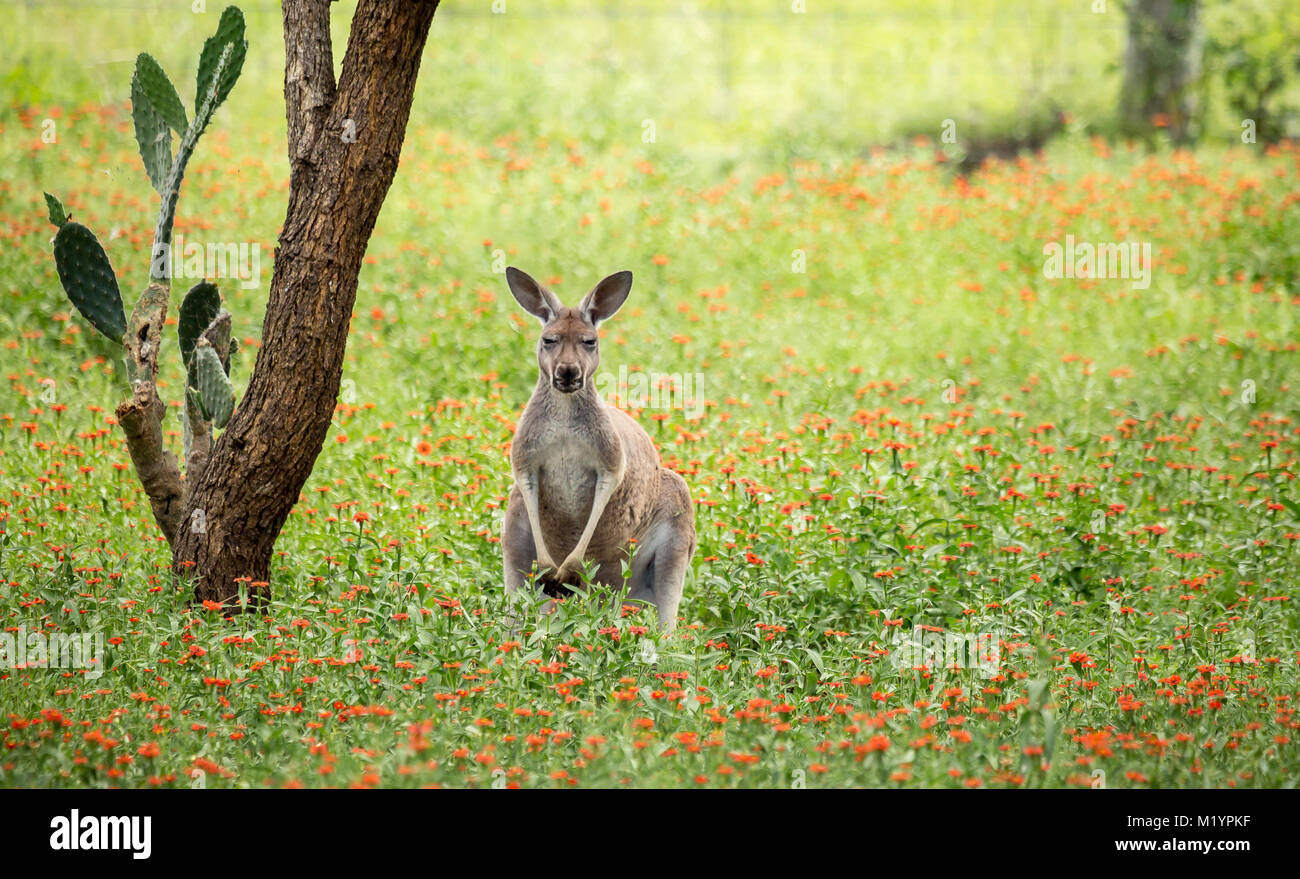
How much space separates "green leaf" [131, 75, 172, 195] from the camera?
688 cm

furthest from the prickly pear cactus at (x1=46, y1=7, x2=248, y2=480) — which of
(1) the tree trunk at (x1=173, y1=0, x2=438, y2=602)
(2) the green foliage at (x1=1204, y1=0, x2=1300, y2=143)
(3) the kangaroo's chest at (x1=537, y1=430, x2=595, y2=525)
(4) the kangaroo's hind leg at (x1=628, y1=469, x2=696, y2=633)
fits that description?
(2) the green foliage at (x1=1204, y1=0, x2=1300, y2=143)

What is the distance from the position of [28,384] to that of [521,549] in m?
5.22

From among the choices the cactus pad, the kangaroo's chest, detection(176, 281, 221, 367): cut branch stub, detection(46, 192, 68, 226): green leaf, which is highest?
detection(46, 192, 68, 226): green leaf

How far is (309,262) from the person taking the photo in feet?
21.2

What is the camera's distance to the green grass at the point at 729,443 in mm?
5156

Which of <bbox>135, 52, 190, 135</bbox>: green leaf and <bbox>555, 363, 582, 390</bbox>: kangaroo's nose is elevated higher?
<bbox>135, 52, 190, 135</bbox>: green leaf

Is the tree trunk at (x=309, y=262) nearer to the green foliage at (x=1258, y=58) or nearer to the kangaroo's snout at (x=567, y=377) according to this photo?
the kangaroo's snout at (x=567, y=377)

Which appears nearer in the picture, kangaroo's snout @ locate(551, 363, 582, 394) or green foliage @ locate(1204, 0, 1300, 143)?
kangaroo's snout @ locate(551, 363, 582, 394)

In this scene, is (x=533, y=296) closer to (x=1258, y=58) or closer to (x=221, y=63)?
(x=221, y=63)

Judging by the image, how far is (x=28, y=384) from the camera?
9641mm

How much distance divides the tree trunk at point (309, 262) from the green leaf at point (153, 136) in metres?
0.80

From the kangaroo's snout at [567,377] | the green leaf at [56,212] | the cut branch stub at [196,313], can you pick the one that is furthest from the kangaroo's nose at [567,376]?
the green leaf at [56,212]

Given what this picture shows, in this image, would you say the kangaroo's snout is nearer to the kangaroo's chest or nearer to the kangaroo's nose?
the kangaroo's nose

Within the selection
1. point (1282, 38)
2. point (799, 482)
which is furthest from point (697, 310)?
point (1282, 38)
